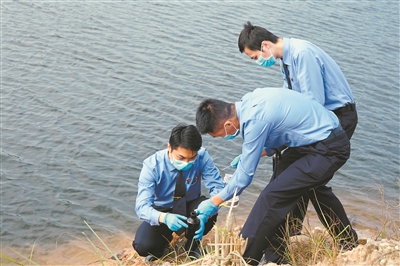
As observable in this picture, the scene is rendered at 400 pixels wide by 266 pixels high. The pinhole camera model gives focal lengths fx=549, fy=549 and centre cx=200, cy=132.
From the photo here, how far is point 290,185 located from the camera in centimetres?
402

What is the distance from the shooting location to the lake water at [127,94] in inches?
262

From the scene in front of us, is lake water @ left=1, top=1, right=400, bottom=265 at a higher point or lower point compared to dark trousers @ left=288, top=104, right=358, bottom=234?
lower

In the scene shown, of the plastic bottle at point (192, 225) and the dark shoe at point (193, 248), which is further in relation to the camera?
the dark shoe at point (193, 248)

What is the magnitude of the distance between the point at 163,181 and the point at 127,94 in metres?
4.61

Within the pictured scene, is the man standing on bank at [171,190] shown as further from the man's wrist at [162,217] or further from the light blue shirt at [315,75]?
the light blue shirt at [315,75]

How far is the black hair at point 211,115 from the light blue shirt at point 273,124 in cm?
11

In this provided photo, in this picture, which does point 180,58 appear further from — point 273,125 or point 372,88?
point 273,125

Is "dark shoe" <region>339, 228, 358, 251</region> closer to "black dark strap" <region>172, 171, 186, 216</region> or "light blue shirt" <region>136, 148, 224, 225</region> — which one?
"light blue shirt" <region>136, 148, 224, 225</region>

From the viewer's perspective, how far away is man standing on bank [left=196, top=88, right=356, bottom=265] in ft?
12.5

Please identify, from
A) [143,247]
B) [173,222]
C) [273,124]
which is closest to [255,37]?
[273,124]

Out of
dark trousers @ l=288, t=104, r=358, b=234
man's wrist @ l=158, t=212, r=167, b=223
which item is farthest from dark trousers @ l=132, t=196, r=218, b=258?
dark trousers @ l=288, t=104, r=358, b=234

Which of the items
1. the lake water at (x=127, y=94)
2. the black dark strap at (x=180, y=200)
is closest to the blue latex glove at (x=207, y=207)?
the black dark strap at (x=180, y=200)

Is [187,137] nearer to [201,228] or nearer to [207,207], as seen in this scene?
[207,207]

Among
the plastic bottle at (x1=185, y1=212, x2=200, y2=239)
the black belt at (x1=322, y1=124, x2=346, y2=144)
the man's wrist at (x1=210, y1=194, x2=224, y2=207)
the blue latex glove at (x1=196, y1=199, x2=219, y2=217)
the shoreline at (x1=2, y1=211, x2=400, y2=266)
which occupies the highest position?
the black belt at (x1=322, y1=124, x2=346, y2=144)
